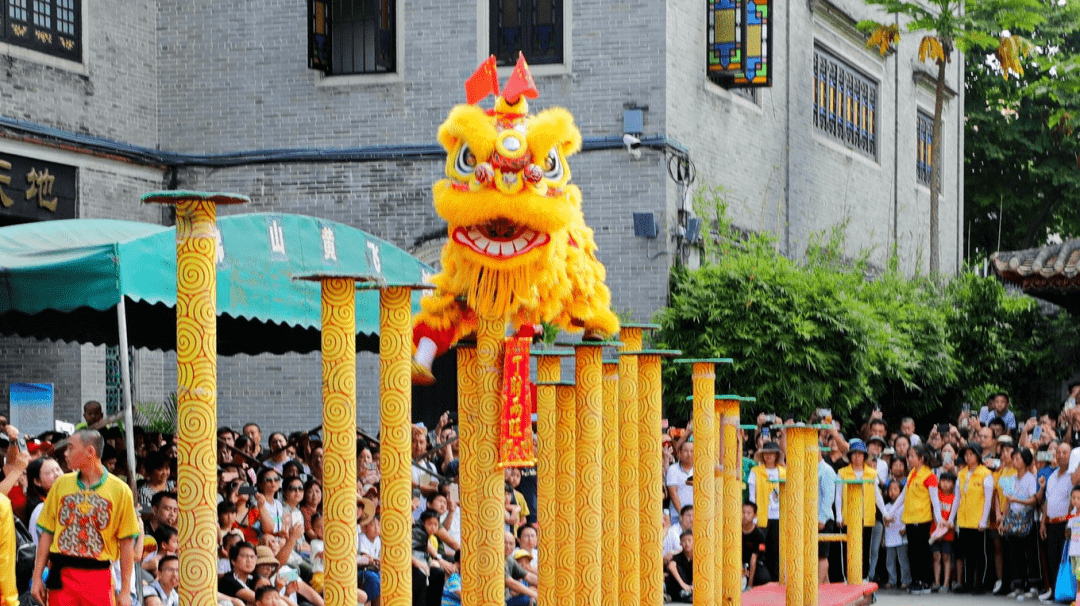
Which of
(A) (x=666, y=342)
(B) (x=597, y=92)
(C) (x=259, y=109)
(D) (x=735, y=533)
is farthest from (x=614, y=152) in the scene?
(D) (x=735, y=533)

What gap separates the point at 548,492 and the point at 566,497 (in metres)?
0.11

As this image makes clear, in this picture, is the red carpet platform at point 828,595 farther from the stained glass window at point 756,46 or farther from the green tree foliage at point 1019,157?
the green tree foliage at point 1019,157

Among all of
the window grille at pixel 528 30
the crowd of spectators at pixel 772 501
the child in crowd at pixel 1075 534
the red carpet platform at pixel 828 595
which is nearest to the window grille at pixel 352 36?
the window grille at pixel 528 30

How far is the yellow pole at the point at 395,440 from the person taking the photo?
7.80m

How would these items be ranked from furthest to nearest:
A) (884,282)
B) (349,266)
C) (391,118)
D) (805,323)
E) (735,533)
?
(884,282) → (391,118) → (805,323) → (349,266) → (735,533)

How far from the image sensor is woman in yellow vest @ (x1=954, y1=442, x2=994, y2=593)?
15.8m

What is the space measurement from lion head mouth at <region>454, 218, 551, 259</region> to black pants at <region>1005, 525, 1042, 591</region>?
28.6 feet

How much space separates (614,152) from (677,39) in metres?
1.63

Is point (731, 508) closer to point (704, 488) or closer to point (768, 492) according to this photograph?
point (704, 488)

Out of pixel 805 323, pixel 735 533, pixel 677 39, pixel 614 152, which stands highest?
pixel 677 39

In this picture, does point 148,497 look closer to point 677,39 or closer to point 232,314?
point 232,314

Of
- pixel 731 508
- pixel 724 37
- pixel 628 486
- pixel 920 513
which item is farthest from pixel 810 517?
pixel 724 37

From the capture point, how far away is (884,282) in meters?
22.5

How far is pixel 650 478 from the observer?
10.4 metres
